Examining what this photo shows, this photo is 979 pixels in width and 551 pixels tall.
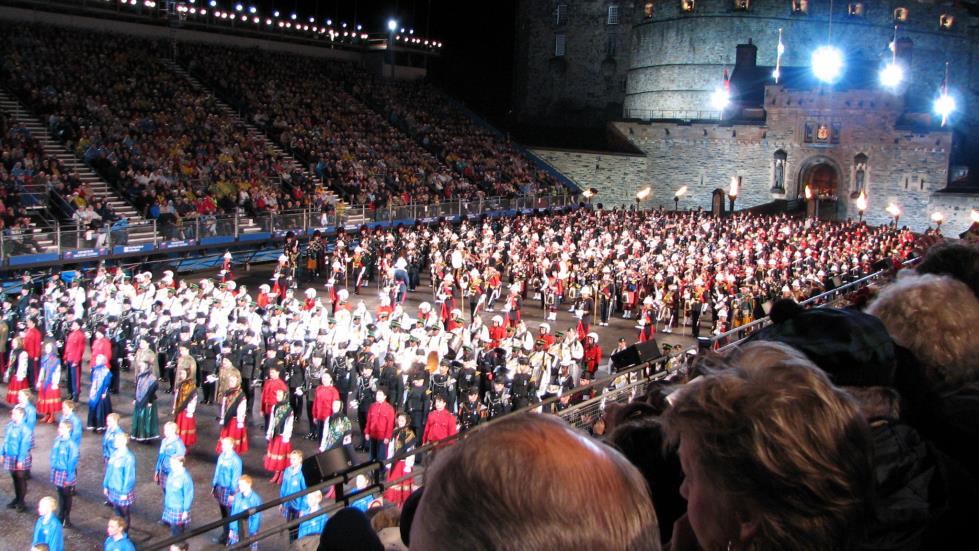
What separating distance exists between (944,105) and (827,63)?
610cm

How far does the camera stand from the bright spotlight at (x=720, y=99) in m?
43.7

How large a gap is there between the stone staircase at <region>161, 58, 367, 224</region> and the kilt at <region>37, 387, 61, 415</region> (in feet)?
55.7

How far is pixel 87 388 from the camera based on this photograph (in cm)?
1382

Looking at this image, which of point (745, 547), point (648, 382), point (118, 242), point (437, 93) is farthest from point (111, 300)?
point (437, 93)


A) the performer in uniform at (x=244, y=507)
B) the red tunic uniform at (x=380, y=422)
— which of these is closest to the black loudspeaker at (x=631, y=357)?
the performer in uniform at (x=244, y=507)

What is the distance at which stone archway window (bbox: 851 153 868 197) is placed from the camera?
38469 millimetres

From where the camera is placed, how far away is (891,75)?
130ft

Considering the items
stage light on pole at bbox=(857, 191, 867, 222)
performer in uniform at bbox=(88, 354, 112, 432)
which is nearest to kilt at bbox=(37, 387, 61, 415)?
performer in uniform at bbox=(88, 354, 112, 432)

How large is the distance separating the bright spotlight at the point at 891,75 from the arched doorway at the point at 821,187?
438 centimetres

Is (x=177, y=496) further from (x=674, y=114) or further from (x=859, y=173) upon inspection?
A: (x=674, y=114)

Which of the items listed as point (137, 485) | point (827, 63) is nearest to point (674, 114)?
point (827, 63)

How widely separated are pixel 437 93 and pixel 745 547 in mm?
45643

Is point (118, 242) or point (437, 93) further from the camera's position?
point (437, 93)

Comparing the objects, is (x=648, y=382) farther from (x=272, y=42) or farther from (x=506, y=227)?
(x=272, y=42)
